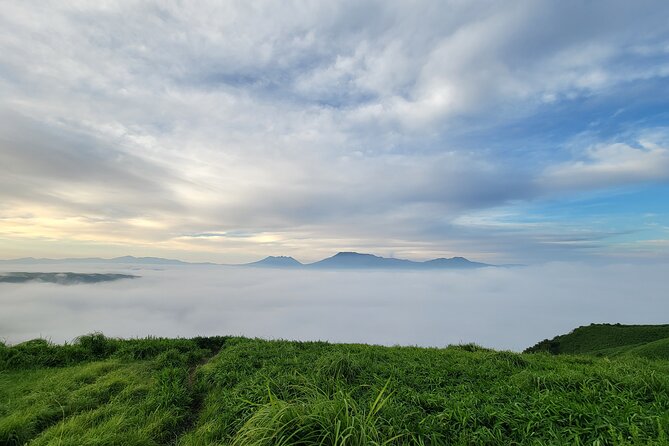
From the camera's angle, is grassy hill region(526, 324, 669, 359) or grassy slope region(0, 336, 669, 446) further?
grassy hill region(526, 324, 669, 359)

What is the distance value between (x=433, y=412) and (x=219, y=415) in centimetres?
362

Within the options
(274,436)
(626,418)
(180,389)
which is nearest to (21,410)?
(180,389)

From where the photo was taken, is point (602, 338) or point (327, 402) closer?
point (327, 402)

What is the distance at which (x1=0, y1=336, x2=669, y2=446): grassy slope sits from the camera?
4.04 m

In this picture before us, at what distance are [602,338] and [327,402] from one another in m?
25.7

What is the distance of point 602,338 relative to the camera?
21.8m

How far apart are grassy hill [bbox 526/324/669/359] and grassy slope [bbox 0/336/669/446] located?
13371mm

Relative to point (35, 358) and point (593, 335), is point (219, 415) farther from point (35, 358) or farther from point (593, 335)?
point (593, 335)

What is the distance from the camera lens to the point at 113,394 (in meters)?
7.24

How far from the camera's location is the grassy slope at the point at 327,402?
13.3 feet

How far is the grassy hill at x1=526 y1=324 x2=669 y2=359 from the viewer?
18984mm

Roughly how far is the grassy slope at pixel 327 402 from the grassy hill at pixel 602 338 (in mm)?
13371

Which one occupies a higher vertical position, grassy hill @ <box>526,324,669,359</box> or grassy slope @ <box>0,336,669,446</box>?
grassy slope @ <box>0,336,669,446</box>

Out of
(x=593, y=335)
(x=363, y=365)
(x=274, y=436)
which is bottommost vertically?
(x=593, y=335)
